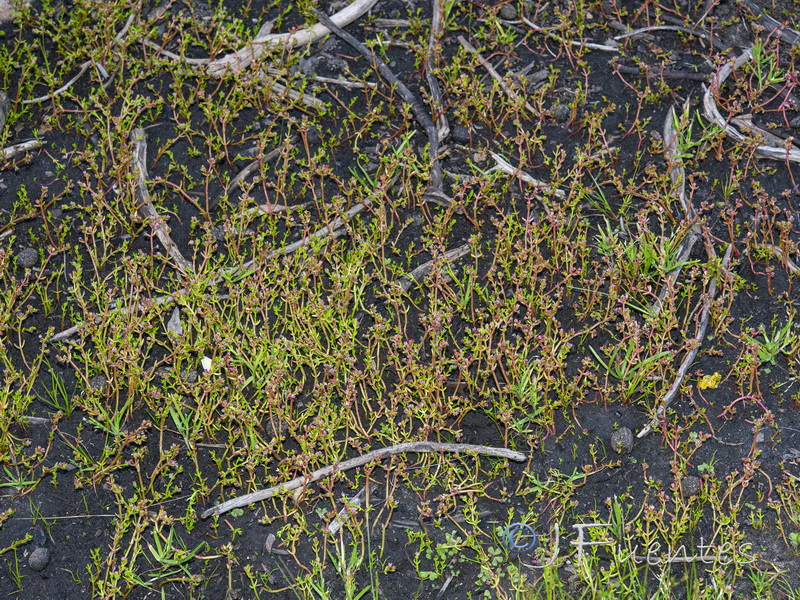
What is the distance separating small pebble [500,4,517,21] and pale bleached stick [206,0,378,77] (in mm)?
947

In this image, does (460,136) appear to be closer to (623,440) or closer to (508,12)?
(508,12)

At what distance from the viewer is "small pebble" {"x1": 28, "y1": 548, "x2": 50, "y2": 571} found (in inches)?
171

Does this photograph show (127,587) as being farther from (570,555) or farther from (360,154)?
(360,154)

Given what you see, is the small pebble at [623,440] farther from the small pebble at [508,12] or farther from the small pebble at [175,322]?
the small pebble at [508,12]

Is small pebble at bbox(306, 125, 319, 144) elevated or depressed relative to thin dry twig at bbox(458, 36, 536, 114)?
depressed

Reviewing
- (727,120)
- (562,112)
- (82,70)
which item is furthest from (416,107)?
(82,70)

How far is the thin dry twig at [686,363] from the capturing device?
4824 mm

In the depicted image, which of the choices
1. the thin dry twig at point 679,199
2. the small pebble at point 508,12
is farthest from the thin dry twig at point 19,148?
the thin dry twig at point 679,199

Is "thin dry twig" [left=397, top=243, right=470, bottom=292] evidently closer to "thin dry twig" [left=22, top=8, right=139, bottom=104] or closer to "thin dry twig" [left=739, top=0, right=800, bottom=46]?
"thin dry twig" [left=22, top=8, right=139, bottom=104]

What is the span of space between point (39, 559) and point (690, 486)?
3183mm

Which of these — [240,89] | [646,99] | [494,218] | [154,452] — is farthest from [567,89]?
[154,452]

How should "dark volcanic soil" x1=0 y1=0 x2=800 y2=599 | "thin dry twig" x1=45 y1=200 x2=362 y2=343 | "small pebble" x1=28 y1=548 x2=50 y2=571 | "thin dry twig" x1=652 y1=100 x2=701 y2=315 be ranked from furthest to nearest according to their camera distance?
"thin dry twig" x1=652 y1=100 x2=701 y2=315 → "thin dry twig" x1=45 y1=200 x2=362 y2=343 → "dark volcanic soil" x1=0 y1=0 x2=800 y2=599 → "small pebble" x1=28 y1=548 x2=50 y2=571

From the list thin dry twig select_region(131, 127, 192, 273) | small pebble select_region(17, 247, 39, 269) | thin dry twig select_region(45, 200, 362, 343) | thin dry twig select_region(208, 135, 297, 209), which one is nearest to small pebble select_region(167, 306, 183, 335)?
thin dry twig select_region(45, 200, 362, 343)

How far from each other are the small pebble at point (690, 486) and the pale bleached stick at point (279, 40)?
387 cm
